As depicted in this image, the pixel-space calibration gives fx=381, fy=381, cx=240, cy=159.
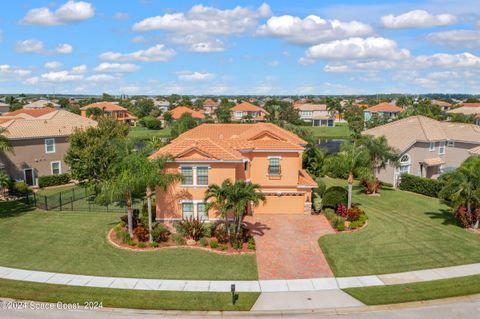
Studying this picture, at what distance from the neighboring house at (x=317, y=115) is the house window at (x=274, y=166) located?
104761 millimetres

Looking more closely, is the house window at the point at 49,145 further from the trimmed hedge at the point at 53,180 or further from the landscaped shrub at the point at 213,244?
the landscaped shrub at the point at 213,244

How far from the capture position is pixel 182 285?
763 inches

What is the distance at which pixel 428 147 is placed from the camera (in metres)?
43.0

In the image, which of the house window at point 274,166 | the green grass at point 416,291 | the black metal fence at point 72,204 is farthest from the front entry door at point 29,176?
the green grass at point 416,291

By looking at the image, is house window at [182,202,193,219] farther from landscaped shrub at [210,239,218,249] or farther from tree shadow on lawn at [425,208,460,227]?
tree shadow on lawn at [425,208,460,227]

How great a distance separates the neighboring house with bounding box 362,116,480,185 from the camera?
1673 inches

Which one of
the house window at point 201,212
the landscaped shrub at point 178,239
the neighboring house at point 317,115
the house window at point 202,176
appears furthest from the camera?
the neighboring house at point 317,115

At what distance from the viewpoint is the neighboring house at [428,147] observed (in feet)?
139

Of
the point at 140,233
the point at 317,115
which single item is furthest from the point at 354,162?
the point at 317,115

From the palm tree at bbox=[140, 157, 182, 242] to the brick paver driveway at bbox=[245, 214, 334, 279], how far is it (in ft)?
23.2

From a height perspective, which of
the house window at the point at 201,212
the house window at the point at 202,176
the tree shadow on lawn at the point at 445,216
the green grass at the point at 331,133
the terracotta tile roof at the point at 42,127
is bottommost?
the tree shadow on lawn at the point at 445,216

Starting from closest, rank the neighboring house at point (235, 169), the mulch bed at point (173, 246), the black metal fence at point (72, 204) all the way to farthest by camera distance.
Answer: the mulch bed at point (173, 246), the neighboring house at point (235, 169), the black metal fence at point (72, 204)

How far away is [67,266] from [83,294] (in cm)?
411

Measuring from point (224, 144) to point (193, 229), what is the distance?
27.8ft
